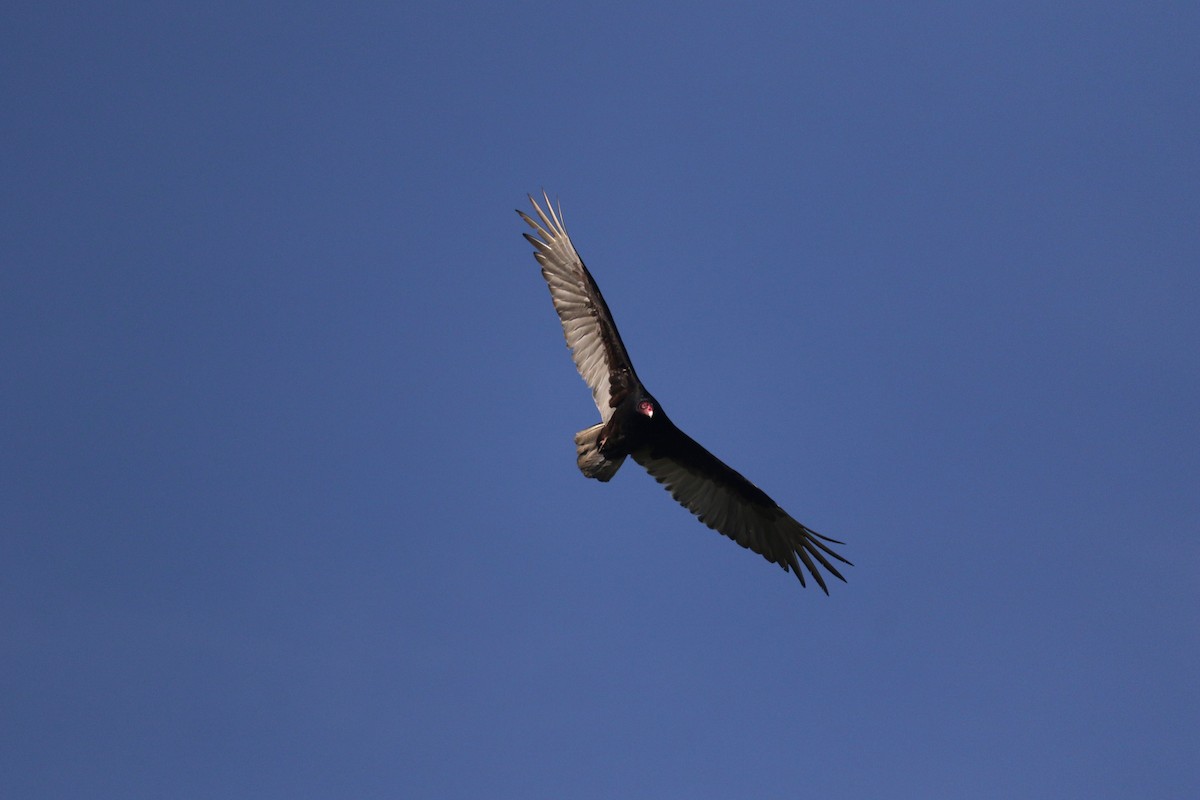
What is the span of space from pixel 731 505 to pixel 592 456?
1981 mm

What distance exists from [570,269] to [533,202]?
1036 millimetres

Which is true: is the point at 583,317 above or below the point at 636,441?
above

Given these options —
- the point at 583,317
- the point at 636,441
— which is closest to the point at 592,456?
the point at 636,441

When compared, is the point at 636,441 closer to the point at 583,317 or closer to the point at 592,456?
the point at 592,456

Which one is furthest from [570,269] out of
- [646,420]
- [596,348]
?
[646,420]

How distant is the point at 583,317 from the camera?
15.7 meters

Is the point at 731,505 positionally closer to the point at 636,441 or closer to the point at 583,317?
the point at 636,441

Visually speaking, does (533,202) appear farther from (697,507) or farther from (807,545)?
(807,545)

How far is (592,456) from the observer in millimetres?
15234

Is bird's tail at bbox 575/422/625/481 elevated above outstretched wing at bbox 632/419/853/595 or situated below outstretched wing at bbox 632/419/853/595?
below

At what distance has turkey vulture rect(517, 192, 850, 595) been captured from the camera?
1524 cm

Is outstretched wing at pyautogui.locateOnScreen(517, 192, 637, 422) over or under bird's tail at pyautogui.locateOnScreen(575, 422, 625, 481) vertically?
over

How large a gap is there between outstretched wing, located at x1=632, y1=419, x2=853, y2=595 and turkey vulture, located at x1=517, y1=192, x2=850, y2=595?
0.5 inches

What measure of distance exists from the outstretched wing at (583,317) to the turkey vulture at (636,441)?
0.5 inches
